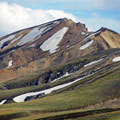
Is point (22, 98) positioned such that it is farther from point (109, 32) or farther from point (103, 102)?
point (109, 32)

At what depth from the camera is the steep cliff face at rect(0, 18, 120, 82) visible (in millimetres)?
148500

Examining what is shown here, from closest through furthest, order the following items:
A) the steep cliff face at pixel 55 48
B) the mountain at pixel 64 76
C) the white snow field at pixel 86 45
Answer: the mountain at pixel 64 76
the steep cliff face at pixel 55 48
the white snow field at pixel 86 45

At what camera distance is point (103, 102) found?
7012 cm

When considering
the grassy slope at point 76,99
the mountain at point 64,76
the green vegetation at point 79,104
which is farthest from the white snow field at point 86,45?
the grassy slope at point 76,99

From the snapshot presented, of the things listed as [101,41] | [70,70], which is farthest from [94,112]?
[101,41]

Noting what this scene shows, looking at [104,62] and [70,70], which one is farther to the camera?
[70,70]

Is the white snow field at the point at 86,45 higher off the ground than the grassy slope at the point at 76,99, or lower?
higher

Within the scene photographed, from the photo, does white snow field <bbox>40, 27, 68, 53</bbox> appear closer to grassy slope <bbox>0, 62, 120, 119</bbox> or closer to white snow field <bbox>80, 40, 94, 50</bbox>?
white snow field <bbox>80, 40, 94, 50</bbox>

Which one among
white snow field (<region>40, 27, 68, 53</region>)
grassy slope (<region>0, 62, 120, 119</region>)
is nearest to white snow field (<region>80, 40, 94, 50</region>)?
white snow field (<region>40, 27, 68, 53</region>)

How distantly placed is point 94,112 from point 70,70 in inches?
2556

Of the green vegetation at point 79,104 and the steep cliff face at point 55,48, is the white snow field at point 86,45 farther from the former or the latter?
the green vegetation at point 79,104

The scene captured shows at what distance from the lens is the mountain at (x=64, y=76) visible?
66625mm

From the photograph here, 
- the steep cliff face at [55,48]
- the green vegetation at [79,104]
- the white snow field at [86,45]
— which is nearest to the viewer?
the green vegetation at [79,104]

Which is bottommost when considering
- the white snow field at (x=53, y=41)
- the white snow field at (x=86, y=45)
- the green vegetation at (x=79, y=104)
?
the green vegetation at (x=79, y=104)
